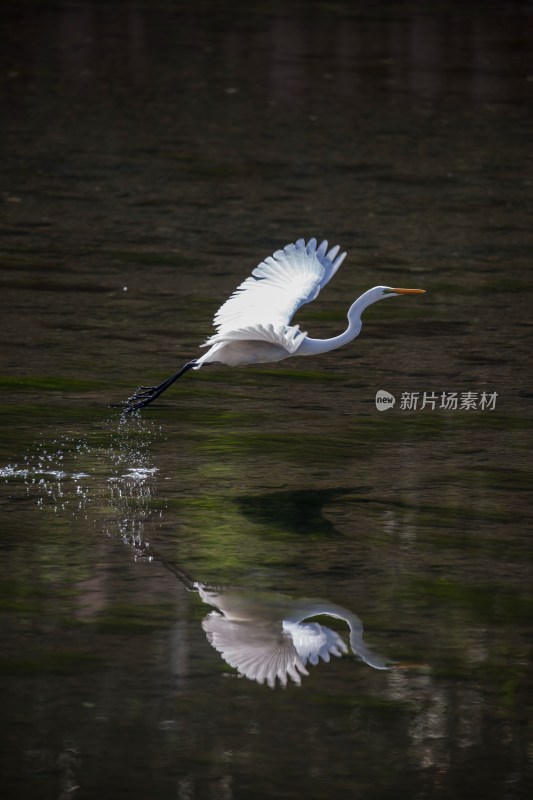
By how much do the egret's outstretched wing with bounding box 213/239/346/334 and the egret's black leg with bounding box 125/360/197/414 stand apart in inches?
9.4

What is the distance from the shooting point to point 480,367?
7.02 m

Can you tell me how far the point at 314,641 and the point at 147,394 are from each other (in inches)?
88.7

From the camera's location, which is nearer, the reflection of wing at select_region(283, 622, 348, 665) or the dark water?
the dark water

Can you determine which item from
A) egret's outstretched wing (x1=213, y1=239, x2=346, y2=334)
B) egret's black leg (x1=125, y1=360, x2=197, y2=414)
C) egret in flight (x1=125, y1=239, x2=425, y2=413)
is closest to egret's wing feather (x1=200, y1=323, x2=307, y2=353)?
egret in flight (x1=125, y1=239, x2=425, y2=413)

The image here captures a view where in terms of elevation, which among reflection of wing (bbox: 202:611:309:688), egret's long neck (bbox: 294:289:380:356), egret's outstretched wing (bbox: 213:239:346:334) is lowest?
reflection of wing (bbox: 202:611:309:688)

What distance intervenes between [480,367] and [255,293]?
1350 millimetres

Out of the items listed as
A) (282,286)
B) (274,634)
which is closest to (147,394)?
(282,286)

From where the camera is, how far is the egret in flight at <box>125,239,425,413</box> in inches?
224

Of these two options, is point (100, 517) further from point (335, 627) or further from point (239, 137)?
point (239, 137)

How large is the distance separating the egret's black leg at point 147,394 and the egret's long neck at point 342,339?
0.42m

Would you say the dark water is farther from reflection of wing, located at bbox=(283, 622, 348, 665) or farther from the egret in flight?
the egret in flight

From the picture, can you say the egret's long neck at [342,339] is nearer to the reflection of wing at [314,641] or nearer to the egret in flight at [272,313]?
the egret in flight at [272,313]

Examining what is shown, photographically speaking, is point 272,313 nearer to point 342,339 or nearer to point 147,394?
point 342,339

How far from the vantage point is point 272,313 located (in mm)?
5863
